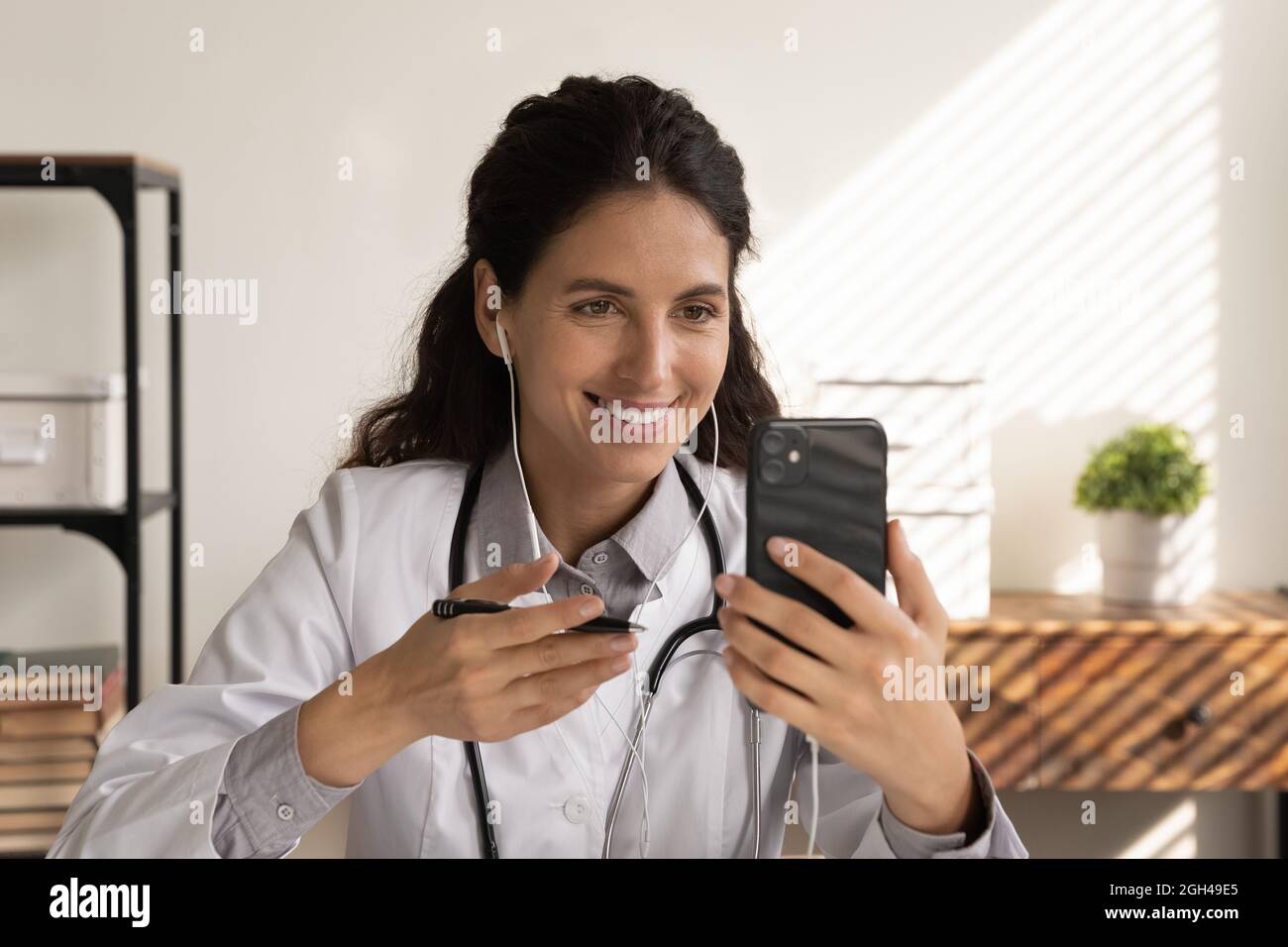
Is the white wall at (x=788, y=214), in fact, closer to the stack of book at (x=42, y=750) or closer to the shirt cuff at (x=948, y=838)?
the stack of book at (x=42, y=750)

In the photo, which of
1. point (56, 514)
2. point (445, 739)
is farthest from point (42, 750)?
point (445, 739)

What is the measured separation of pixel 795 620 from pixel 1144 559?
1.32 m

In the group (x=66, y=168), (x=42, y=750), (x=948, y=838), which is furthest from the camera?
(x=42, y=750)

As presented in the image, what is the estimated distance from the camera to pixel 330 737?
695 mm

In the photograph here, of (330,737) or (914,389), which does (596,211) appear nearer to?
(330,737)

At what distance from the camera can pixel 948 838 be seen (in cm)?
71

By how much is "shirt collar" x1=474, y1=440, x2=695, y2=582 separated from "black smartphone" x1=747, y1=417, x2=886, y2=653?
31 cm

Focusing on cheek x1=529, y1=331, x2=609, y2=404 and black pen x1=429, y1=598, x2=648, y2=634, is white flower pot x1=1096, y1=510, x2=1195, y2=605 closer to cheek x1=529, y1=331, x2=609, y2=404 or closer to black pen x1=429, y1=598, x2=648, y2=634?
cheek x1=529, y1=331, x2=609, y2=404

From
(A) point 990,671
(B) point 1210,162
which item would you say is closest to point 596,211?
(A) point 990,671

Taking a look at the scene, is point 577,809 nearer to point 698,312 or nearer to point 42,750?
point 698,312

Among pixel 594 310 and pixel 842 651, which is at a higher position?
pixel 594 310

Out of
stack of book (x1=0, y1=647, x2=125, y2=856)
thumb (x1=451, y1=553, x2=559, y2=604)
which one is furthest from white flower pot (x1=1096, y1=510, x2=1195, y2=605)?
stack of book (x1=0, y1=647, x2=125, y2=856)

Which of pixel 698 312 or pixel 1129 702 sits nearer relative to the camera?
pixel 698 312

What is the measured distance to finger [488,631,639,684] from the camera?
628 mm
